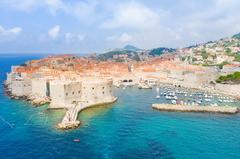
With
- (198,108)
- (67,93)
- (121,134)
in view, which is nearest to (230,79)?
(198,108)

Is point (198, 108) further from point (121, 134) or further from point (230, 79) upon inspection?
point (230, 79)

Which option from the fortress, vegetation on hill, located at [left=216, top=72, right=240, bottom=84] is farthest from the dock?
vegetation on hill, located at [left=216, top=72, right=240, bottom=84]

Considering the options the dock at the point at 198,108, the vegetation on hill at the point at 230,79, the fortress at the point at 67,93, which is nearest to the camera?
the dock at the point at 198,108

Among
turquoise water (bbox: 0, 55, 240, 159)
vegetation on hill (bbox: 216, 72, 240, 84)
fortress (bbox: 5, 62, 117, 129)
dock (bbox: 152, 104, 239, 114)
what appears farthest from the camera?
vegetation on hill (bbox: 216, 72, 240, 84)

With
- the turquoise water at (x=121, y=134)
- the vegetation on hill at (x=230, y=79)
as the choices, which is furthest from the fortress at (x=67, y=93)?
the vegetation on hill at (x=230, y=79)

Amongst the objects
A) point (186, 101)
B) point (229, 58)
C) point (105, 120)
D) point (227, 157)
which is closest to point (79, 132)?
point (105, 120)

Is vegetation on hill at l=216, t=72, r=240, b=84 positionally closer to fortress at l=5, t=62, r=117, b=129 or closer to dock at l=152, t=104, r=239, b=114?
dock at l=152, t=104, r=239, b=114

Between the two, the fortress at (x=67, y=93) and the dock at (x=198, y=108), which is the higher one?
the fortress at (x=67, y=93)

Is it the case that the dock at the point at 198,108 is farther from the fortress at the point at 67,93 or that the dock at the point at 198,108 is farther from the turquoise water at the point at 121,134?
the fortress at the point at 67,93

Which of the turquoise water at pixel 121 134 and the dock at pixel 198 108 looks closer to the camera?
the turquoise water at pixel 121 134
